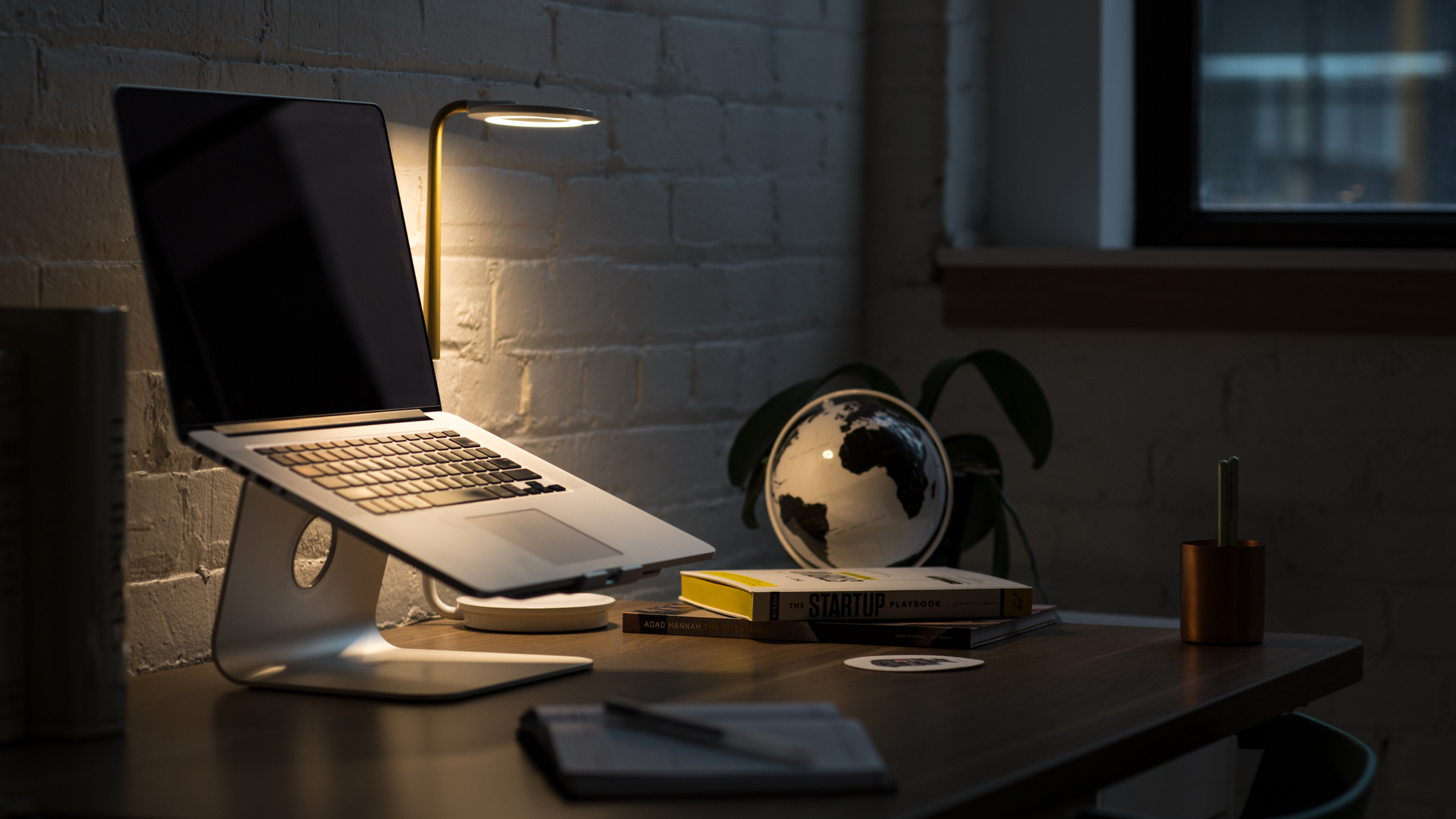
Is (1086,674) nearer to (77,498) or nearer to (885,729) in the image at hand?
(885,729)

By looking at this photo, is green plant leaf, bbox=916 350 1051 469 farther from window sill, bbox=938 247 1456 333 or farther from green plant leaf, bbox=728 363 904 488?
window sill, bbox=938 247 1456 333

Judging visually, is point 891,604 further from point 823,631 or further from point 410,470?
point 410,470

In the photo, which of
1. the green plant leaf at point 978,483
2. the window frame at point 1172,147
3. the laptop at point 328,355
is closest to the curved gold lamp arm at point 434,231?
the laptop at point 328,355

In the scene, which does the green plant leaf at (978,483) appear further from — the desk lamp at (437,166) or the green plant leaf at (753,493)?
the desk lamp at (437,166)

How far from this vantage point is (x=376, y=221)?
4.00ft

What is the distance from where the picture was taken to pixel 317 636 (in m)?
1.15

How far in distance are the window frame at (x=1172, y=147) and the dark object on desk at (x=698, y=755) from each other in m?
1.55

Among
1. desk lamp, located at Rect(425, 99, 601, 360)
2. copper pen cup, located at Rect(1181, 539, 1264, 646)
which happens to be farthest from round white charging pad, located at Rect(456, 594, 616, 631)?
copper pen cup, located at Rect(1181, 539, 1264, 646)

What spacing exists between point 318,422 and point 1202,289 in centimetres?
136

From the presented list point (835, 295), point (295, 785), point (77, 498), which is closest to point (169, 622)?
point (77, 498)

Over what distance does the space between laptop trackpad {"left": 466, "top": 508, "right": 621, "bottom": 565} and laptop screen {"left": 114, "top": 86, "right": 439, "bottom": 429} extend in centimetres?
16

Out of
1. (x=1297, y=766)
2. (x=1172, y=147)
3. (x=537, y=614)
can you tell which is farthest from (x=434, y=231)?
(x=1172, y=147)

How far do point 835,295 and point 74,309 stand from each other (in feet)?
4.53

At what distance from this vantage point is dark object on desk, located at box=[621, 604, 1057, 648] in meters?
1.25
